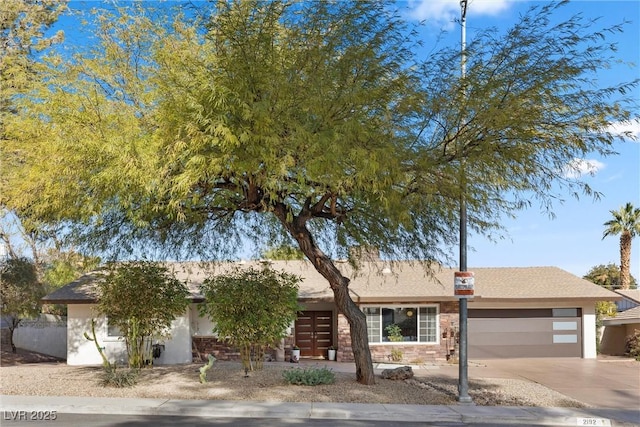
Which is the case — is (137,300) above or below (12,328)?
above

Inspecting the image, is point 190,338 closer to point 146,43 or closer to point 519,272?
point 146,43

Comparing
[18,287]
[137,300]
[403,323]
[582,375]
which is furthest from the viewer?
[403,323]

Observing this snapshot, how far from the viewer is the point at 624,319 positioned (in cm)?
2819

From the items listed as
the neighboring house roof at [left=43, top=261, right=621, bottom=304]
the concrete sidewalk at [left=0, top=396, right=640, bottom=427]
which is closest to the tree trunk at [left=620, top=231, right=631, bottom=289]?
the neighboring house roof at [left=43, top=261, right=621, bottom=304]

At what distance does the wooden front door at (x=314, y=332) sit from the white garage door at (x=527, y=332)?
5.92m

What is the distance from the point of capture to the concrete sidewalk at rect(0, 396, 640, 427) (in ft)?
40.4

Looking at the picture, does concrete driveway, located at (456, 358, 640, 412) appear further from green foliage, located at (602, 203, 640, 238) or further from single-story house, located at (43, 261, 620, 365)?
green foliage, located at (602, 203, 640, 238)

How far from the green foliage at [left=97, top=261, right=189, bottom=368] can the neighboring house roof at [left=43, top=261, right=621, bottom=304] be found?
4850 mm

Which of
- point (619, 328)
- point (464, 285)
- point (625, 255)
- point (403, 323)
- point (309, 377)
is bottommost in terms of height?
point (619, 328)

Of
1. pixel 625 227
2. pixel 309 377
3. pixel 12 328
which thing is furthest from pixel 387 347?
pixel 625 227

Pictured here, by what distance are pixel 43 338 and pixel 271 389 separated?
1784 cm

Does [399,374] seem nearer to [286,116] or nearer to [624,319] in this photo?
[286,116]

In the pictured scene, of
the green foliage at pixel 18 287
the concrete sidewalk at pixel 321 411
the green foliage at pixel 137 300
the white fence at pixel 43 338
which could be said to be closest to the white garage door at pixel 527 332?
the concrete sidewalk at pixel 321 411

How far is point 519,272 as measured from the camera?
29.1 m
